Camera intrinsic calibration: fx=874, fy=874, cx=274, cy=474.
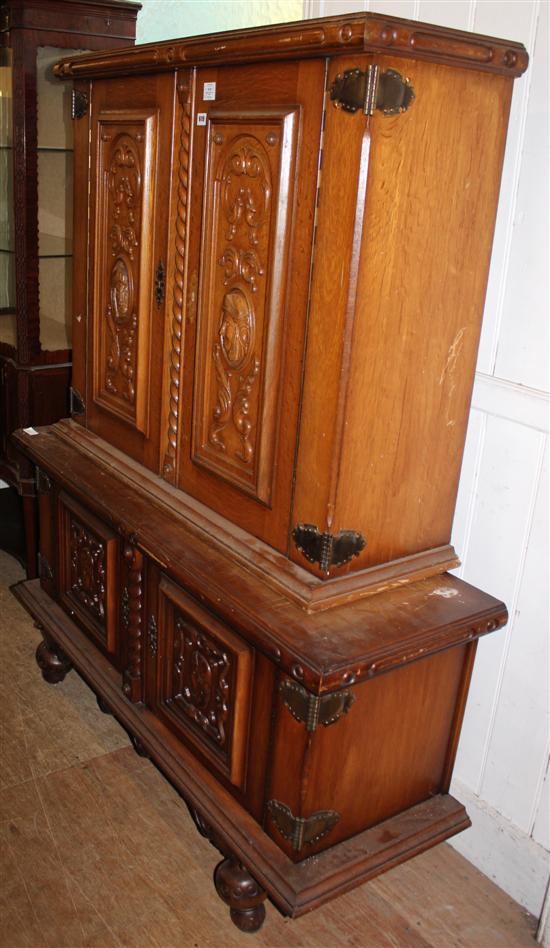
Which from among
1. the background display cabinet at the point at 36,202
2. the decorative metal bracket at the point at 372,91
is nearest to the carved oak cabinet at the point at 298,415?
the decorative metal bracket at the point at 372,91

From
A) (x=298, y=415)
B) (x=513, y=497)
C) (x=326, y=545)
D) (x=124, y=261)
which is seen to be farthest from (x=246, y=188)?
(x=513, y=497)

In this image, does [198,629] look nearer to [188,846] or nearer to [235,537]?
[235,537]

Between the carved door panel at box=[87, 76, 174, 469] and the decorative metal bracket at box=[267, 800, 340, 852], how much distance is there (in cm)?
83

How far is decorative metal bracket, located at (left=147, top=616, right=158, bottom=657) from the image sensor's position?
2039 mm

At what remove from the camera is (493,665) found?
1953mm

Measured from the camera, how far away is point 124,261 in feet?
6.77

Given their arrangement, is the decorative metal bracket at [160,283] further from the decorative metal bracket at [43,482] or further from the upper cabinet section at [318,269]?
the decorative metal bracket at [43,482]

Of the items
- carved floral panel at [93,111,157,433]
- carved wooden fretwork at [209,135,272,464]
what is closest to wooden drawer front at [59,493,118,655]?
carved floral panel at [93,111,157,433]

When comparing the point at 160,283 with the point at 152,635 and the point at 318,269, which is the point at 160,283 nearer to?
the point at 318,269

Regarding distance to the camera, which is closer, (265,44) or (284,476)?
(265,44)

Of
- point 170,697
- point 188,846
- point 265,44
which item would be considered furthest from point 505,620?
point 265,44

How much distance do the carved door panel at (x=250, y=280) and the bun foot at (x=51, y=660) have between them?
1.01 m

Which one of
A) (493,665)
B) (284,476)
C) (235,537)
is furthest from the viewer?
(493,665)

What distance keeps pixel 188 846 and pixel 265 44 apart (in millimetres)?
1758
